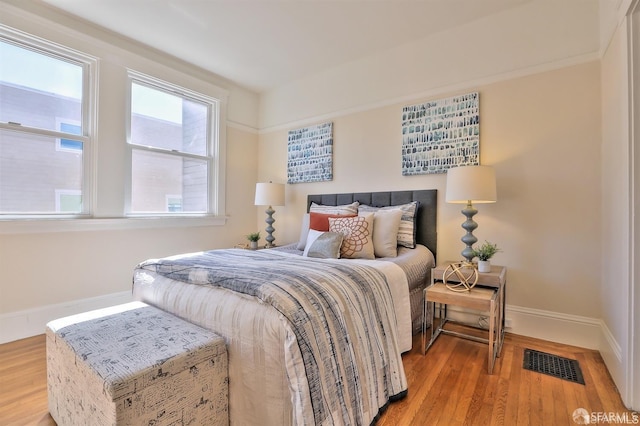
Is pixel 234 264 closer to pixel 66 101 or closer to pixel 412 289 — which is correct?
pixel 412 289

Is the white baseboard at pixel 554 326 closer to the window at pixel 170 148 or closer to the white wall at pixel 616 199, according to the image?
the white wall at pixel 616 199

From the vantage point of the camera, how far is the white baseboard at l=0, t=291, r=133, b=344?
2271 millimetres

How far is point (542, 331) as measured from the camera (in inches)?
91.0

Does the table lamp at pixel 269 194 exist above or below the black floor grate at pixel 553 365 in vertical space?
above

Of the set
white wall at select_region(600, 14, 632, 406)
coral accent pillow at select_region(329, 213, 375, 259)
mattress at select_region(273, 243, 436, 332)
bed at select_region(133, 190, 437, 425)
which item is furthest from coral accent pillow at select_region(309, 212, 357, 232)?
white wall at select_region(600, 14, 632, 406)

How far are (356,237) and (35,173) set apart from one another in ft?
9.18

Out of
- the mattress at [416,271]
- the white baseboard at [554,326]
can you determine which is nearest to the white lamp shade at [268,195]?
the mattress at [416,271]

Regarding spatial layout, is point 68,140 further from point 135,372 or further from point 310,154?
point 135,372

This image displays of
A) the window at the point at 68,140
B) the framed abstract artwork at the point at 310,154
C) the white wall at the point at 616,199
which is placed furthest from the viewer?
the framed abstract artwork at the point at 310,154

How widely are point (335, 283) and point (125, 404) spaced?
3.09 ft

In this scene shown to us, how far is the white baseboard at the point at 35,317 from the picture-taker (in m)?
A: 2.27

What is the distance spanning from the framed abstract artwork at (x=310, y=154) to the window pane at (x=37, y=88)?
7.31 feet

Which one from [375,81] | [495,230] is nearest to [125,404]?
[495,230]

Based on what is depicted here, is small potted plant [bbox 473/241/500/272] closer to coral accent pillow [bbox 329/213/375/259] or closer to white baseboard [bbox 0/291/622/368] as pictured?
white baseboard [bbox 0/291/622/368]
